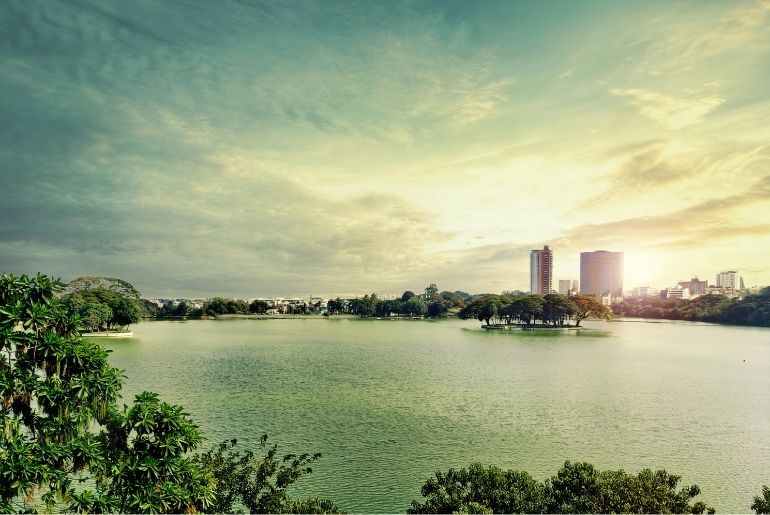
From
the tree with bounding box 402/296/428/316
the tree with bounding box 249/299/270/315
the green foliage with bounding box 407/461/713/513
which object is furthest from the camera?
the tree with bounding box 249/299/270/315

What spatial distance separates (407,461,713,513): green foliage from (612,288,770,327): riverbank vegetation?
4254 inches

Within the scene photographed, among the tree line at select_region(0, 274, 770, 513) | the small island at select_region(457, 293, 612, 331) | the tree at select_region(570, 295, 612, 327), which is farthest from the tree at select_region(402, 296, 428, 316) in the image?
the tree line at select_region(0, 274, 770, 513)

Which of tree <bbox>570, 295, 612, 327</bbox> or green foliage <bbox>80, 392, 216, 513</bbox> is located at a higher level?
tree <bbox>570, 295, 612, 327</bbox>

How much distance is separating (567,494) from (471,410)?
15053 mm

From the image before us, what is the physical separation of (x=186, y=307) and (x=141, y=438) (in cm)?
13517

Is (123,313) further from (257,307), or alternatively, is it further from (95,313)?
(257,307)

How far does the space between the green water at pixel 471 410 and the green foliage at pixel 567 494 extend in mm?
4100

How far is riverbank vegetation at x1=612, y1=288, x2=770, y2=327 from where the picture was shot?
323 feet

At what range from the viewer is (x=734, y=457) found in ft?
58.9

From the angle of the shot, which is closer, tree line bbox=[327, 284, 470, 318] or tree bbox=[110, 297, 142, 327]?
tree bbox=[110, 297, 142, 327]

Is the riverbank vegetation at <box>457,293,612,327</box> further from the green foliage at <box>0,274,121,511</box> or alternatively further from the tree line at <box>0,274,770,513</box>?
the green foliage at <box>0,274,121,511</box>

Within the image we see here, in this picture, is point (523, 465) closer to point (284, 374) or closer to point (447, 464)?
point (447, 464)

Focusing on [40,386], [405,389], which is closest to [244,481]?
[40,386]

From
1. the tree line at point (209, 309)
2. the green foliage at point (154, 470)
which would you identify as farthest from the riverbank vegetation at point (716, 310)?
the green foliage at point (154, 470)
